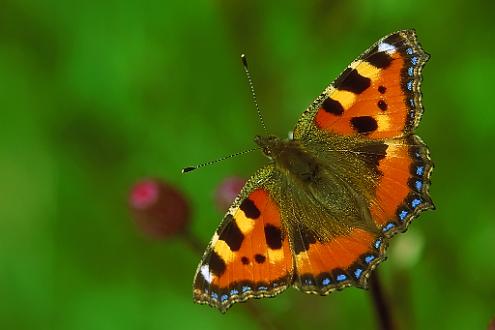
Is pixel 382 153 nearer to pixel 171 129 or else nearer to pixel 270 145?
pixel 270 145

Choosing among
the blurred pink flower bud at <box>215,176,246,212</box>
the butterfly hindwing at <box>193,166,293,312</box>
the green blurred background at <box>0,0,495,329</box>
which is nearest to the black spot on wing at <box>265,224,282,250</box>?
the butterfly hindwing at <box>193,166,293,312</box>

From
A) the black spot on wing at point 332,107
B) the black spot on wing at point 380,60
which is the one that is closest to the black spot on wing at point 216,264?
the black spot on wing at point 332,107

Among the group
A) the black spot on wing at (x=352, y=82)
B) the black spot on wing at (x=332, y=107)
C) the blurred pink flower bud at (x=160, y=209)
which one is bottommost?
the blurred pink flower bud at (x=160, y=209)

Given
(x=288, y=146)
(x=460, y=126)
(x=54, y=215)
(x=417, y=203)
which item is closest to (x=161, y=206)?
(x=288, y=146)

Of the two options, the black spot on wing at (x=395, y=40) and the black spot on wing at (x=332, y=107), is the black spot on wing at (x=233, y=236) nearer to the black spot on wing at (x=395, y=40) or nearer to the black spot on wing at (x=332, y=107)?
the black spot on wing at (x=332, y=107)

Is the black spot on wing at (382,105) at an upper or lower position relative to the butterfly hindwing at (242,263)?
upper

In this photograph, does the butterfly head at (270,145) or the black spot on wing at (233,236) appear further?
the butterfly head at (270,145)

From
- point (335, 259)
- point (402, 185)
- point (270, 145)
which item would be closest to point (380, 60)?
point (402, 185)

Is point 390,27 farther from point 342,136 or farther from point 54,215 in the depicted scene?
Answer: point 54,215
